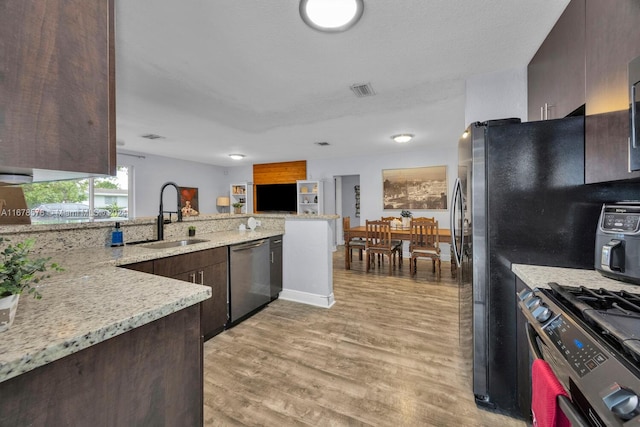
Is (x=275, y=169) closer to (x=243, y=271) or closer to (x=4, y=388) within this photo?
(x=243, y=271)

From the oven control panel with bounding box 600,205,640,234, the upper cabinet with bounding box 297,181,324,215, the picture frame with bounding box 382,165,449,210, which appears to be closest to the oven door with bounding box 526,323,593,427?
the oven control panel with bounding box 600,205,640,234

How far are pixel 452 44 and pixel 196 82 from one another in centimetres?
220

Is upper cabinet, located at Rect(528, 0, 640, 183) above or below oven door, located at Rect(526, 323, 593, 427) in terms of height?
above

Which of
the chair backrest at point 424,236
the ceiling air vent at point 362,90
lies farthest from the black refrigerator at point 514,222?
the chair backrest at point 424,236

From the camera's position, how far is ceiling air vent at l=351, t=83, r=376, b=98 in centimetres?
249

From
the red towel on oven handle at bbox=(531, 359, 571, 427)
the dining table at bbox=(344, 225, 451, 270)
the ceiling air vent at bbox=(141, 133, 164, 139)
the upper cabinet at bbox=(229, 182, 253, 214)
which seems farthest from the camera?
the upper cabinet at bbox=(229, 182, 253, 214)

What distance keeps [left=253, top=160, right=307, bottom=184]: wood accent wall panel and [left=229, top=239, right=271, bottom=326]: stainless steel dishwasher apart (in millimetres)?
4206

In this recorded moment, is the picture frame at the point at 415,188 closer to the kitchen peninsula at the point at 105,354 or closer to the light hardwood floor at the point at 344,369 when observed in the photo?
the light hardwood floor at the point at 344,369

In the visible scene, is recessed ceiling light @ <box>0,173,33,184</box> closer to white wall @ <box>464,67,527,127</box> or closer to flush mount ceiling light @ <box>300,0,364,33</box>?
flush mount ceiling light @ <box>300,0,364,33</box>

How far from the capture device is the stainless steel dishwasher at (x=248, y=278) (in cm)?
249

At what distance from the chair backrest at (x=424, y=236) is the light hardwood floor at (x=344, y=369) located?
3.92 ft

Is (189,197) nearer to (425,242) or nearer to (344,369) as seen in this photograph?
(425,242)

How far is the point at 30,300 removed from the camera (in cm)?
85

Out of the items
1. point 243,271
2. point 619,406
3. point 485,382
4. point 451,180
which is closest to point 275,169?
point 451,180
